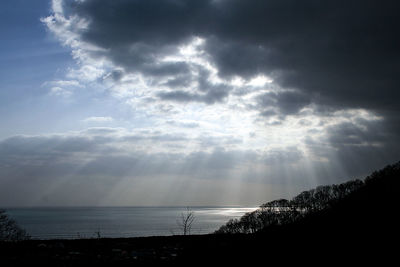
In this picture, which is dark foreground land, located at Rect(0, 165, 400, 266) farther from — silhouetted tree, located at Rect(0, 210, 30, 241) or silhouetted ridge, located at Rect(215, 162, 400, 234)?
silhouetted tree, located at Rect(0, 210, 30, 241)

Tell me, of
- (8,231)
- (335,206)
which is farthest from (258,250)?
(8,231)

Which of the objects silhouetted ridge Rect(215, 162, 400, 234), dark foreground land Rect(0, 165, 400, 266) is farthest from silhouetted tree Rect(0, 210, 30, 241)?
dark foreground land Rect(0, 165, 400, 266)

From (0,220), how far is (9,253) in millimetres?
35322

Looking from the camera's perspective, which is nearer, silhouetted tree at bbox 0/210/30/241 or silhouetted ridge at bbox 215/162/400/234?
silhouetted ridge at bbox 215/162/400/234

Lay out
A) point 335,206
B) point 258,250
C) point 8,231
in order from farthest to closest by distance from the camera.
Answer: point 8,231 → point 335,206 → point 258,250

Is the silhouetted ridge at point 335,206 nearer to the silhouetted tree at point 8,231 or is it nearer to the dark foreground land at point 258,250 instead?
the dark foreground land at point 258,250

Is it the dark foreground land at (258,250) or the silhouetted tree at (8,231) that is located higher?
the dark foreground land at (258,250)

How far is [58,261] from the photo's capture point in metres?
7.28

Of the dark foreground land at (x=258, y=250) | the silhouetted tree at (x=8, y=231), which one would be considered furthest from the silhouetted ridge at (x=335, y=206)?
the silhouetted tree at (x=8, y=231)

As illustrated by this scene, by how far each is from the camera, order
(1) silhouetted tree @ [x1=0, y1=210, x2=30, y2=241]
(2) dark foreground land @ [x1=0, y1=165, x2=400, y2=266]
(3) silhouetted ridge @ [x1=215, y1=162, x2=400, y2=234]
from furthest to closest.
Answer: (1) silhouetted tree @ [x1=0, y1=210, x2=30, y2=241], (3) silhouetted ridge @ [x1=215, y1=162, x2=400, y2=234], (2) dark foreground land @ [x1=0, y1=165, x2=400, y2=266]

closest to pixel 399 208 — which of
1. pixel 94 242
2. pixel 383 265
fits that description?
pixel 383 265

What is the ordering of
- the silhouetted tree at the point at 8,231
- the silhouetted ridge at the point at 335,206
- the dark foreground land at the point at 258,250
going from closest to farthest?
1. the dark foreground land at the point at 258,250
2. the silhouetted ridge at the point at 335,206
3. the silhouetted tree at the point at 8,231

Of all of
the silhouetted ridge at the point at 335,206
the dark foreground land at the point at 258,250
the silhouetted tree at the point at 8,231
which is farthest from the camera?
the silhouetted tree at the point at 8,231

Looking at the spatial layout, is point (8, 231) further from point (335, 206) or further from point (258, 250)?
point (258, 250)
